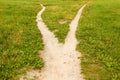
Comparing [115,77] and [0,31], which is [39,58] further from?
[0,31]

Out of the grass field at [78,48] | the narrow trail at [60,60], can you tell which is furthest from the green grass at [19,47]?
the narrow trail at [60,60]

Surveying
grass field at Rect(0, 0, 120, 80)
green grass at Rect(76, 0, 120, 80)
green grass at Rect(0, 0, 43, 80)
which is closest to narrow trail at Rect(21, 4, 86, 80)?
grass field at Rect(0, 0, 120, 80)

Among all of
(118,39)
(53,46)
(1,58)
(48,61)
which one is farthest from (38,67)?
(118,39)

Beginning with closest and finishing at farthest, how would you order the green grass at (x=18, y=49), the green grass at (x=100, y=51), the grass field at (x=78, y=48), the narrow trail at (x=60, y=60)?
the narrow trail at (x=60, y=60), the green grass at (x=100, y=51), the grass field at (x=78, y=48), the green grass at (x=18, y=49)

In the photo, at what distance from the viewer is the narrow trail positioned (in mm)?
16781

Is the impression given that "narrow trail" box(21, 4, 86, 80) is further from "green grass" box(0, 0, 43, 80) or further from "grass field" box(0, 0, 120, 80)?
"green grass" box(0, 0, 43, 80)

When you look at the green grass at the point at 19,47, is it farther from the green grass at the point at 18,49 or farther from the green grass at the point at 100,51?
the green grass at the point at 100,51

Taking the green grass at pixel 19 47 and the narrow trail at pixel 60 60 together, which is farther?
the green grass at pixel 19 47

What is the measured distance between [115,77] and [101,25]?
18.7 metres

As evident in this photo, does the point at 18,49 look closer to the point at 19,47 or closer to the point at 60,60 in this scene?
the point at 19,47

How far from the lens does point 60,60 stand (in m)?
19.5

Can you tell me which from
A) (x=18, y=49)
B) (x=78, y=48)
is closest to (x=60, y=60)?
(x=78, y=48)

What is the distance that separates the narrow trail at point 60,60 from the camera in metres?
16.8

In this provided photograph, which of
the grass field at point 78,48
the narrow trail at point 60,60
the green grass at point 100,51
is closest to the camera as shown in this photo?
the narrow trail at point 60,60
